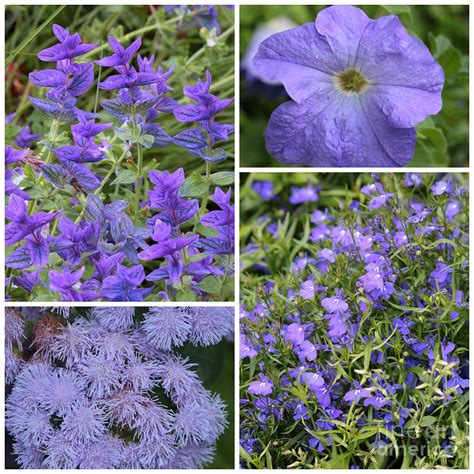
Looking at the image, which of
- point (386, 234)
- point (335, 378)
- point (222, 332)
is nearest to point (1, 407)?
point (222, 332)

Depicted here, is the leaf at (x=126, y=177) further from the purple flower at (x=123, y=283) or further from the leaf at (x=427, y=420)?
the leaf at (x=427, y=420)

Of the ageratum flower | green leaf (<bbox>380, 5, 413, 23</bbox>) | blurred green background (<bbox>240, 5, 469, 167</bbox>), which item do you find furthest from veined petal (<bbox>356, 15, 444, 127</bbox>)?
blurred green background (<bbox>240, 5, 469, 167</bbox>)

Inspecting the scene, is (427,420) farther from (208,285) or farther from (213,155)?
(213,155)

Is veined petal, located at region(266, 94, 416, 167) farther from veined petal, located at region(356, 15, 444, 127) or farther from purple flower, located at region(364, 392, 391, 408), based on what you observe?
purple flower, located at region(364, 392, 391, 408)

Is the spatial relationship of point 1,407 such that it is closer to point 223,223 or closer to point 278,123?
point 223,223

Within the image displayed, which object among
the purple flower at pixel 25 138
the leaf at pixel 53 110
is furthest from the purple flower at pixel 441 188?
the purple flower at pixel 25 138

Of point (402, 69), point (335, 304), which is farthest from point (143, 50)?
point (335, 304)
